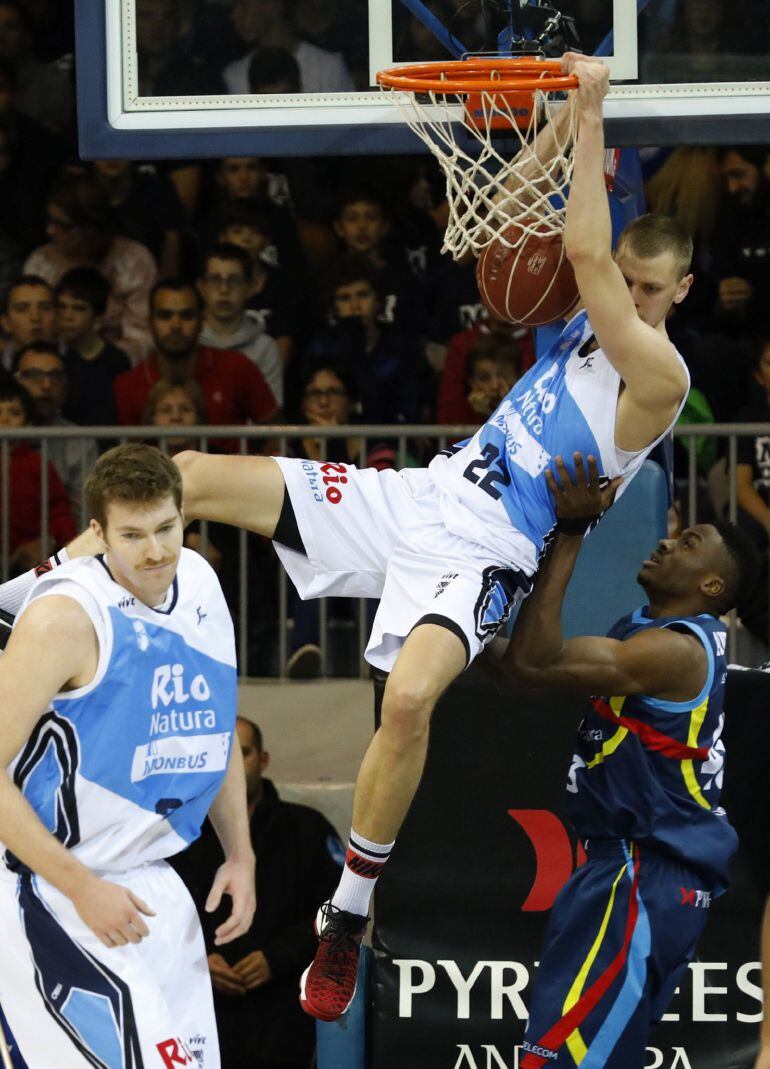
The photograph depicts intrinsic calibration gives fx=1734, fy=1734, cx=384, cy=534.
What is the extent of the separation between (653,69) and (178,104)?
1.62 meters

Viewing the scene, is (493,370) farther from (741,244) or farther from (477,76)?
(477,76)

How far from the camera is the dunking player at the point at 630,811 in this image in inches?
191

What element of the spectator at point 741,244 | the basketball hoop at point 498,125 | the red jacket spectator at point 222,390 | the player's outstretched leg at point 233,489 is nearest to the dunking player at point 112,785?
the player's outstretched leg at point 233,489

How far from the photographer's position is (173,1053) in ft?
12.9

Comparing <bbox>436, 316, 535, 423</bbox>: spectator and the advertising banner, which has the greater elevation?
<bbox>436, 316, 535, 423</bbox>: spectator

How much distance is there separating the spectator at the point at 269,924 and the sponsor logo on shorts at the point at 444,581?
6.49ft

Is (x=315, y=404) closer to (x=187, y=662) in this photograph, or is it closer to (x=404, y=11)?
(x=404, y=11)

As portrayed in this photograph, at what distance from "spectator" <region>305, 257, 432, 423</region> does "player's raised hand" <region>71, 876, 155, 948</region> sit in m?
4.64

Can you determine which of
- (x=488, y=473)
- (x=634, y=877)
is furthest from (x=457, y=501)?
(x=634, y=877)

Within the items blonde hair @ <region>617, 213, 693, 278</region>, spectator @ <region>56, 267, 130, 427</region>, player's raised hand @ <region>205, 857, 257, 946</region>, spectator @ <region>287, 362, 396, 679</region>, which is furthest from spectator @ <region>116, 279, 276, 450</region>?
player's raised hand @ <region>205, 857, 257, 946</region>

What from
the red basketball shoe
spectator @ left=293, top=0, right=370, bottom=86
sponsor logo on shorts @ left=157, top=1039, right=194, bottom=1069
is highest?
spectator @ left=293, top=0, right=370, bottom=86

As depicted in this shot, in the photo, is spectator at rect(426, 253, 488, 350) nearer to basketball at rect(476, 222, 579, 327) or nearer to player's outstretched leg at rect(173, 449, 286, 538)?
basketball at rect(476, 222, 579, 327)

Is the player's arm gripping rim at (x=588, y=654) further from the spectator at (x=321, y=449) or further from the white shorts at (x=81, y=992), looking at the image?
the spectator at (x=321, y=449)

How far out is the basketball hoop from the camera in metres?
5.28
